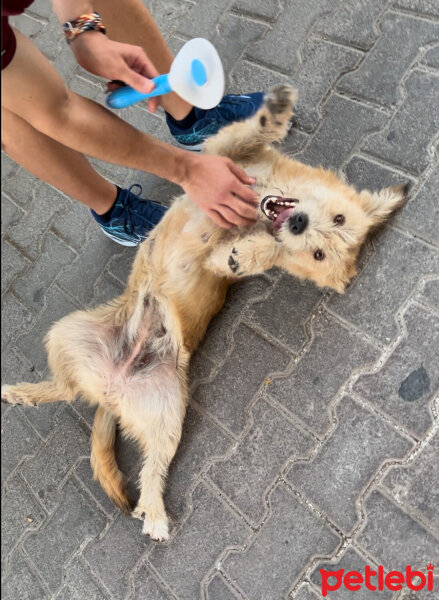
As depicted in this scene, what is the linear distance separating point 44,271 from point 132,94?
2111 millimetres

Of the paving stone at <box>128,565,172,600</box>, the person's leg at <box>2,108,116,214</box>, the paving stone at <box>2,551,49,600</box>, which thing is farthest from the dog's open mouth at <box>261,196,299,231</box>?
the paving stone at <box>2,551,49,600</box>

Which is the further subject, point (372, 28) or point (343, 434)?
point (372, 28)

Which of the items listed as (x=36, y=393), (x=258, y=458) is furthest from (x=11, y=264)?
(x=258, y=458)

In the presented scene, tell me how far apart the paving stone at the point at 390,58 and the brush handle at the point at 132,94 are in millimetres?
1474

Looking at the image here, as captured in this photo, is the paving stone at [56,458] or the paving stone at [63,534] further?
the paving stone at [56,458]

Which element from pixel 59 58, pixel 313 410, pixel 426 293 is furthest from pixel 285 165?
pixel 59 58

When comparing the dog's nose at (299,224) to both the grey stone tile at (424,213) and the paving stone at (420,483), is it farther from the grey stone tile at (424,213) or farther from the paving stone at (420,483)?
the paving stone at (420,483)

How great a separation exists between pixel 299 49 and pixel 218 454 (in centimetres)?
274

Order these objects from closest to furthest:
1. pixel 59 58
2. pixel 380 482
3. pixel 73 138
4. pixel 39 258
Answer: pixel 73 138 < pixel 380 482 < pixel 39 258 < pixel 59 58

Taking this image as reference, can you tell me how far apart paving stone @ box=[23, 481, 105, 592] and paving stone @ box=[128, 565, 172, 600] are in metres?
0.41

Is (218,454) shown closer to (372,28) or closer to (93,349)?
(93,349)

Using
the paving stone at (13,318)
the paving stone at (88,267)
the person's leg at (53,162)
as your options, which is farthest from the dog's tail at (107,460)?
the person's leg at (53,162)

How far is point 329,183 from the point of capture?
9.50ft

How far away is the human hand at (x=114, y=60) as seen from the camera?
2.37 meters
